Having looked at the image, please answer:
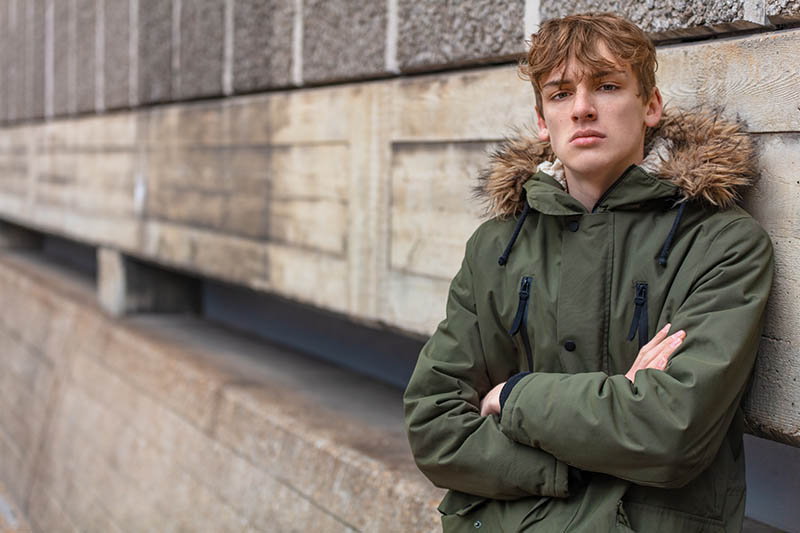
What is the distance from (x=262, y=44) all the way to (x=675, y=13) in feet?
7.92

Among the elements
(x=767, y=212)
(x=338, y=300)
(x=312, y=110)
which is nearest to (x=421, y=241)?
(x=338, y=300)

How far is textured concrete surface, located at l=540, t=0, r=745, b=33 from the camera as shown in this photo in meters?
2.23

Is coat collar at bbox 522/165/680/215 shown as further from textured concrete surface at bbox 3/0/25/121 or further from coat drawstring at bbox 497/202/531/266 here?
textured concrete surface at bbox 3/0/25/121

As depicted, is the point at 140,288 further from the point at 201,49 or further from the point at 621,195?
the point at 621,195

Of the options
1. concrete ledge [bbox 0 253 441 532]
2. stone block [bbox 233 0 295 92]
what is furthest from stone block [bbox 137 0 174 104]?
concrete ledge [bbox 0 253 441 532]

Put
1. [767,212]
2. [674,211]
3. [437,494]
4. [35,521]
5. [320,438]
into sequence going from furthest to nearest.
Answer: [35,521] < [320,438] < [437,494] < [767,212] < [674,211]

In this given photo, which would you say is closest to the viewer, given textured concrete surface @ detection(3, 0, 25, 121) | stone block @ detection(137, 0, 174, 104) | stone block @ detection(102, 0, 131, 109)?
stone block @ detection(137, 0, 174, 104)

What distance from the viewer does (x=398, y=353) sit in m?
4.49

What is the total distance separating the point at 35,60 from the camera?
8.22 m

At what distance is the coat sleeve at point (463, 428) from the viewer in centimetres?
192

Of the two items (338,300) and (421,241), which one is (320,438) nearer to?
(338,300)

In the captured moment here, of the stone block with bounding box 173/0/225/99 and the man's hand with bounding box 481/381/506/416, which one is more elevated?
the stone block with bounding box 173/0/225/99

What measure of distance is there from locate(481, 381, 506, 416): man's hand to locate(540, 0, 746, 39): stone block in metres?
0.98

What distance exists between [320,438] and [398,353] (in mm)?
891
